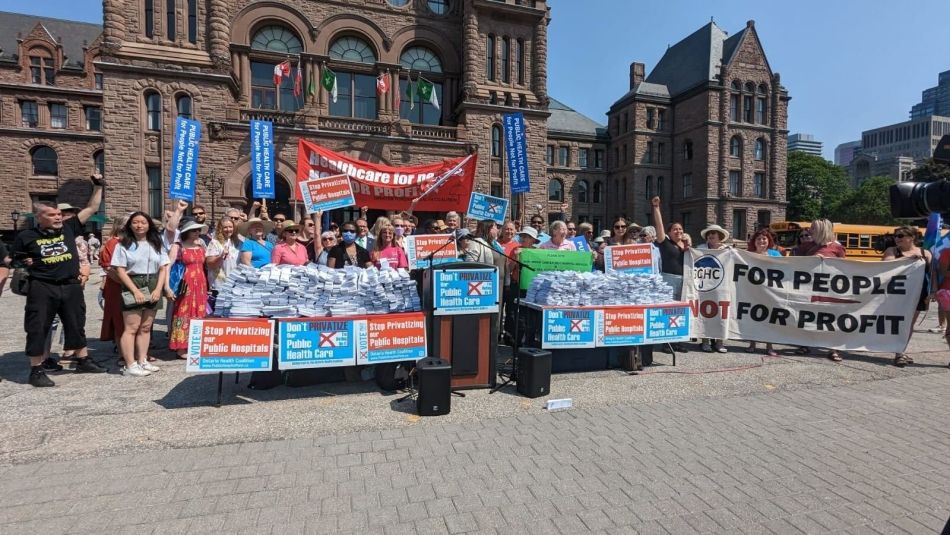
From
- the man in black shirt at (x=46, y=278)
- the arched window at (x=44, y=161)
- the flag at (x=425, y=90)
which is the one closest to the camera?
the man in black shirt at (x=46, y=278)

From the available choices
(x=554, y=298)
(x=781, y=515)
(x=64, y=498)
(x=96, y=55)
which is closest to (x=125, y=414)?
(x=64, y=498)

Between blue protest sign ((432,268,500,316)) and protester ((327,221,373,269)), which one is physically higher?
protester ((327,221,373,269))

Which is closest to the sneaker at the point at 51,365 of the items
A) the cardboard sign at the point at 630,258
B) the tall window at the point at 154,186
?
the cardboard sign at the point at 630,258

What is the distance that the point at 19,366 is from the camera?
20.6 feet

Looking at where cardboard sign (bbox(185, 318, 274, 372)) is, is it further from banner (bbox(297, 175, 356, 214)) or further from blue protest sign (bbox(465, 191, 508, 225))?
blue protest sign (bbox(465, 191, 508, 225))

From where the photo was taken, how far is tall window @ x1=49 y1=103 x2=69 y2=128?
41.4 metres

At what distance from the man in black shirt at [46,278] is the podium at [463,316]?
14.6 feet

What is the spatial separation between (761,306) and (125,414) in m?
9.15

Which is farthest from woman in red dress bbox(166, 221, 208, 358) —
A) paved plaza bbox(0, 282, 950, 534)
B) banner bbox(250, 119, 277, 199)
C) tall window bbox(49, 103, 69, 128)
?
tall window bbox(49, 103, 69, 128)

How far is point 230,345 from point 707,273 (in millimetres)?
7358

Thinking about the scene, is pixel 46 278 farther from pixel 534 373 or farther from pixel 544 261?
pixel 544 261

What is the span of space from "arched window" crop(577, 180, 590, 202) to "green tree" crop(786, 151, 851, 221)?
27.1m

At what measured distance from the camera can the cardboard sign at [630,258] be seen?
7.31 m

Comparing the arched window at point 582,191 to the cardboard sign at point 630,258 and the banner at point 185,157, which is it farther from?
the cardboard sign at point 630,258
